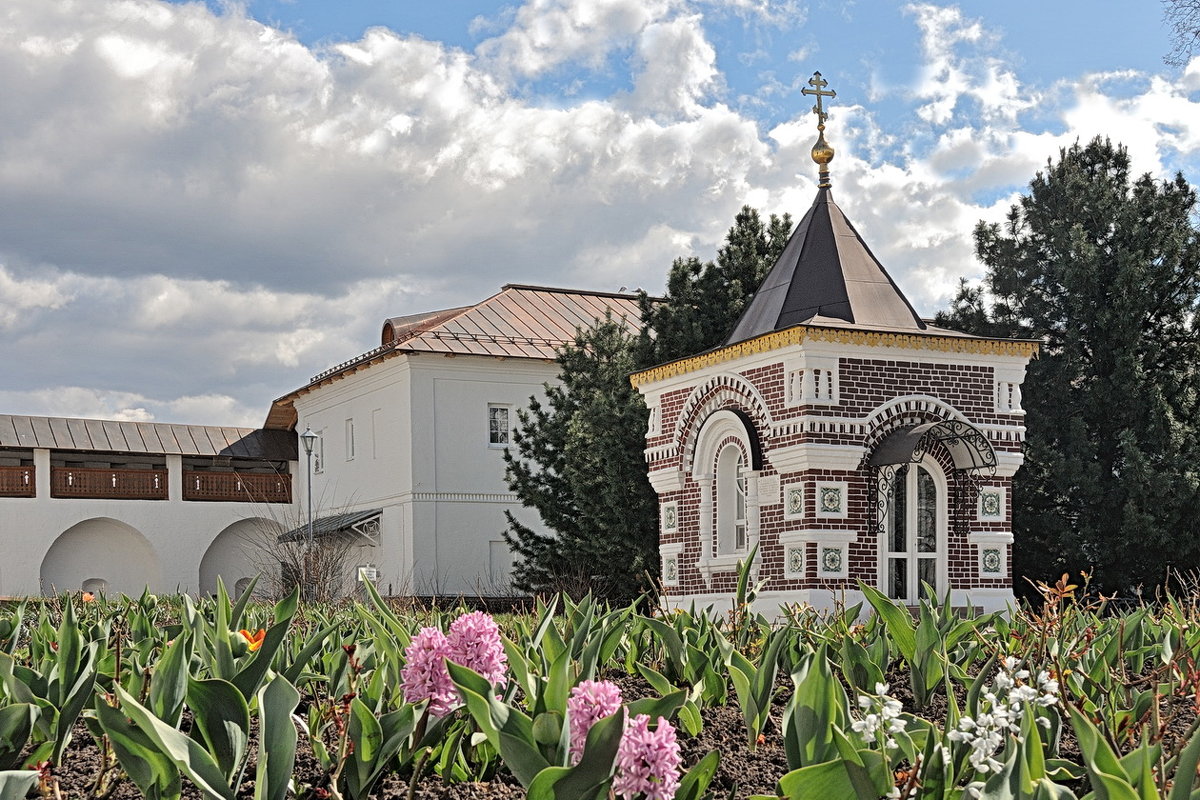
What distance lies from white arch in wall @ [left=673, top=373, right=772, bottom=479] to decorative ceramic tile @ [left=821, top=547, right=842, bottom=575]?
147 centimetres

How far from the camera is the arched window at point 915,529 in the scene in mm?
15406

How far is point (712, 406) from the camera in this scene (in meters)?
16.4

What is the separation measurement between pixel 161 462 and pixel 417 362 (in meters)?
10.4

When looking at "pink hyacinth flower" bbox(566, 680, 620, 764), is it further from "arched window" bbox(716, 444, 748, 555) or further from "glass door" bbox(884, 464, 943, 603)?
"arched window" bbox(716, 444, 748, 555)

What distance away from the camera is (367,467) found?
3162 centimetres

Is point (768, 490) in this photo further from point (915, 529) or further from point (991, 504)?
point (991, 504)

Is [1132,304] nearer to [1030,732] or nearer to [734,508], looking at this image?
[734,508]

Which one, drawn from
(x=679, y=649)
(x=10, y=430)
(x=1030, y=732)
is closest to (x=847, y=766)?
(x=1030, y=732)

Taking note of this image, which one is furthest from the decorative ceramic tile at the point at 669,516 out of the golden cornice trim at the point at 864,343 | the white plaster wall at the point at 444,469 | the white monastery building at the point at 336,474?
the white plaster wall at the point at 444,469

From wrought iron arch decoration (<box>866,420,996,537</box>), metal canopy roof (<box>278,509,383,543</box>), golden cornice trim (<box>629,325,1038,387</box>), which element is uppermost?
golden cornice trim (<box>629,325,1038,387</box>)

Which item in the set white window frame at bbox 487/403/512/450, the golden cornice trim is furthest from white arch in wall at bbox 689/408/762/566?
white window frame at bbox 487/403/512/450

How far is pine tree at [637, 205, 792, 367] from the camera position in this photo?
71.7ft

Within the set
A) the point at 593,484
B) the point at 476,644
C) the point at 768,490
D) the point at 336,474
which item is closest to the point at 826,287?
the point at 768,490

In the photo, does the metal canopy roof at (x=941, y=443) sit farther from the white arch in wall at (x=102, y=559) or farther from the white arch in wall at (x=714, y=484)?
the white arch in wall at (x=102, y=559)
